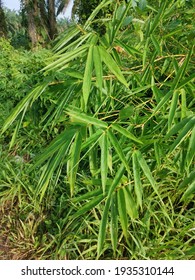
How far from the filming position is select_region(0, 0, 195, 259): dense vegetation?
4.62ft

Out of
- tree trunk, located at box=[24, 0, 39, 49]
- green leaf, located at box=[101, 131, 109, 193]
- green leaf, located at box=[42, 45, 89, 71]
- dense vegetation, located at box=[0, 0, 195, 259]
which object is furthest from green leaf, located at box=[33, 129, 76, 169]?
tree trunk, located at box=[24, 0, 39, 49]

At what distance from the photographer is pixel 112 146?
199cm

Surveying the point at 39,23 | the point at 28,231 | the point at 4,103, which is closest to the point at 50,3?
the point at 39,23

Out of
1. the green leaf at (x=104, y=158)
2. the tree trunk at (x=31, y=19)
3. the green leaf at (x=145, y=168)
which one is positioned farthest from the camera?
the tree trunk at (x=31, y=19)

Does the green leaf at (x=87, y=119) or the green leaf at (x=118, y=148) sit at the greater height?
the green leaf at (x=87, y=119)

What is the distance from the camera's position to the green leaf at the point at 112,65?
1.33 metres

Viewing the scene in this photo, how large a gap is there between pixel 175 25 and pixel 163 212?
0.93m

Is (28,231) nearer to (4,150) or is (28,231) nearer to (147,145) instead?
(4,150)

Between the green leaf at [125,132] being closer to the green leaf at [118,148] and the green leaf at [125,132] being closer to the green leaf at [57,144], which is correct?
the green leaf at [118,148]

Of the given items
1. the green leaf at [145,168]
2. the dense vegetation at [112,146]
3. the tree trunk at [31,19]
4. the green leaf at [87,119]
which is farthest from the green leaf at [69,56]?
the tree trunk at [31,19]

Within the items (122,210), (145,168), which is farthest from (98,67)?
(122,210)

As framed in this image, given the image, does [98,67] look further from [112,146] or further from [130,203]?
[112,146]

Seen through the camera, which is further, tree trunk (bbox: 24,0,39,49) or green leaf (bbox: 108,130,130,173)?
tree trunk (bbox: 24,0,39,49)

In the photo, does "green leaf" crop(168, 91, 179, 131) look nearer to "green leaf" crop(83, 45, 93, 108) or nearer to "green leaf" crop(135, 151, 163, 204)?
"green leaf" crop(135, 151, 163, 204)
